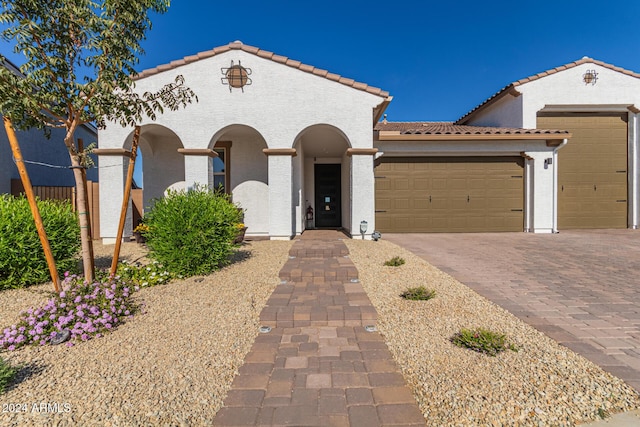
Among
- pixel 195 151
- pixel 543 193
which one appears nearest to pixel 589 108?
pixel 543 193

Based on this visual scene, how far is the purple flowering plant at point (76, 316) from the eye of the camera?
8.71 feet

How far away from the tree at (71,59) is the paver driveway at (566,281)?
18.1 ft

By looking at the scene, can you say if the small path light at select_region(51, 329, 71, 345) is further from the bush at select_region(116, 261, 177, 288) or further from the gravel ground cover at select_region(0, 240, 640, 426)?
the bush at select_region(116, 261, 177, 288)

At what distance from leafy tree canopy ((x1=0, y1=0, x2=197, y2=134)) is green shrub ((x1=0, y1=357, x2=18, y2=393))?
8.89ft

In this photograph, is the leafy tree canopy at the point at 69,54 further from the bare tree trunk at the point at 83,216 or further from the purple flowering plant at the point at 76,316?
the purple flowering plant at the point at 76,316

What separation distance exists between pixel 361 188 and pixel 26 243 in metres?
6.58

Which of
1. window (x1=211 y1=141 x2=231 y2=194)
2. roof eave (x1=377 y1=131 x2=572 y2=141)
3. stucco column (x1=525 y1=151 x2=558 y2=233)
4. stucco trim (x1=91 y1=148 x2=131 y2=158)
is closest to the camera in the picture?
stucco trim (x1=91 y1=148 x2=131 y2=158)

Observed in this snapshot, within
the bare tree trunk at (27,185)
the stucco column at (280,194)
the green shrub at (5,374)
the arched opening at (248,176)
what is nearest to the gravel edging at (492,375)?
the green shrub at (5,374)

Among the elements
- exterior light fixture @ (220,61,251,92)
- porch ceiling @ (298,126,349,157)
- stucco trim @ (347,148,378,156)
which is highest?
exterior light fixture @ (220,61,251,92)

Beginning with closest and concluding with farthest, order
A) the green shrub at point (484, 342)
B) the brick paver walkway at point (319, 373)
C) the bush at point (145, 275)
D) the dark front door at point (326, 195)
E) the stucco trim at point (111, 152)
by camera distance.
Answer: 1. the brick paver walkway at point (319, 373)
2. the green shrub at point (484, 342)
3. the bush at point (145, 275)
4. the stucco trim at point (111, 152)
5. the dark front door at point (326, 195)

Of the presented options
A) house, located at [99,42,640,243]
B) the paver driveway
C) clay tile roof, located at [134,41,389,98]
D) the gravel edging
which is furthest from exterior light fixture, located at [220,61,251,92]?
the gravel edging

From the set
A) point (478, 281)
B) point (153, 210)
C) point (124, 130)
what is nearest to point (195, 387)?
point (153, 210)

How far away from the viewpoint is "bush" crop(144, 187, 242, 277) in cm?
457

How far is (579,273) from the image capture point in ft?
15.8
